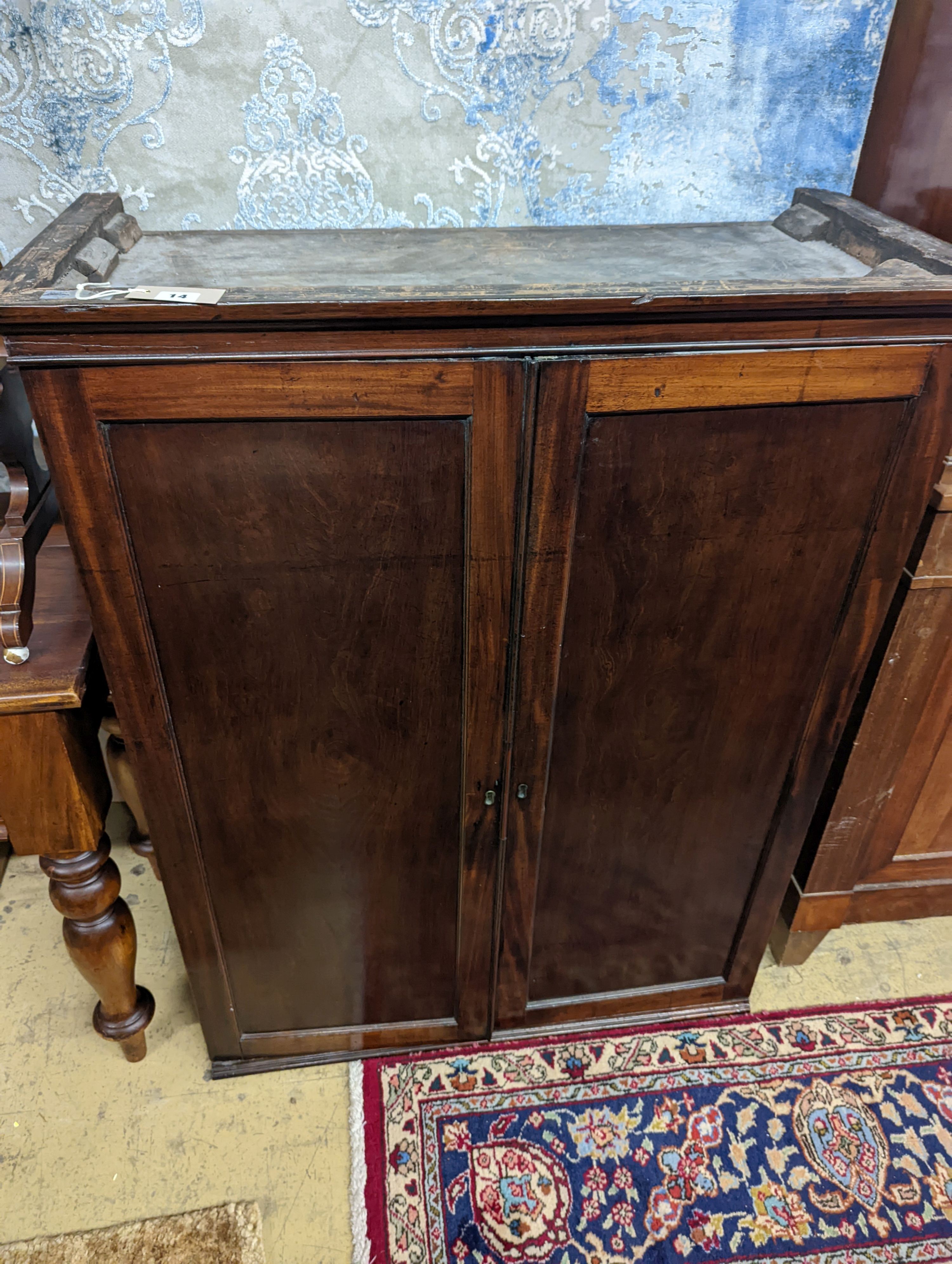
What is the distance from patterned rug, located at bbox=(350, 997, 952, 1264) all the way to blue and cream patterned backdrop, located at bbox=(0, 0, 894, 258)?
147 centimetres

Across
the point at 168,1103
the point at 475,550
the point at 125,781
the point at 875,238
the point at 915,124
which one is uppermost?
the point at 915,124

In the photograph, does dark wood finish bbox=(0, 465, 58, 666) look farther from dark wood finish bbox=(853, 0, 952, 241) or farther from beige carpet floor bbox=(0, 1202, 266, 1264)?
dark wood finish bbox=(853, 0, 952, 241)

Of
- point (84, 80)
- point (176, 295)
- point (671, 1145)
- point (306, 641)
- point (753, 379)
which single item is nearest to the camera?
point (176, 295)

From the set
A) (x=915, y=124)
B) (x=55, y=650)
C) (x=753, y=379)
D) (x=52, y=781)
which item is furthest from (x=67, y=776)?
(x=915, y=124)

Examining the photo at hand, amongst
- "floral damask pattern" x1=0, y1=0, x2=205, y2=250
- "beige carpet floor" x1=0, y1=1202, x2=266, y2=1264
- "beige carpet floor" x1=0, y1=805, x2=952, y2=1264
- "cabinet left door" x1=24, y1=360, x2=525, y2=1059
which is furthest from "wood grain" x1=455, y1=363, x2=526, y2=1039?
"floral damask pattern" x1=0, y1=0, x2=205, y2=250

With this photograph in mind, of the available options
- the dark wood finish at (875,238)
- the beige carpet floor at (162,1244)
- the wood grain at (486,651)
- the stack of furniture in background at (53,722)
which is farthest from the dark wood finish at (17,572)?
the dark wood finish at (875,238)

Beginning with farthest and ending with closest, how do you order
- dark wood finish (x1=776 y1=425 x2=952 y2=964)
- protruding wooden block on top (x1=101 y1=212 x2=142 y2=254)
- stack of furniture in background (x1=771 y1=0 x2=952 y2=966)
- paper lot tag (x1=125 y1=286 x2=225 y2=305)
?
1. dark wood finish (x1=776 y1=425 x2=952 y2=964)
2. stack of furniture in background (x1=771 y1=0 x2=952 y2=966)
3. protruding wooden block on top (x1=101 y1=212 x2=142 y2=254)
4. paper lot tag (x1=125 y1=286 x2=225 y2=305)

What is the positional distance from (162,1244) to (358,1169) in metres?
0.31

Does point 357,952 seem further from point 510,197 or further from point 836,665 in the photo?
point 510,197

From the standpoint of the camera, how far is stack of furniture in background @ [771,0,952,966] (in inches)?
48.2

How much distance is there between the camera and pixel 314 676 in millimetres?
1107

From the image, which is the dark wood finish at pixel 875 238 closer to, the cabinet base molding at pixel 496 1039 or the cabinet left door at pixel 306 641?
the cabinet left door at pixel 306 641

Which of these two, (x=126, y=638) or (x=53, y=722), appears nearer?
(x=126, y=638)

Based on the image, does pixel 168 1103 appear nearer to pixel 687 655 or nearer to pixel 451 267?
pixel 687 655
